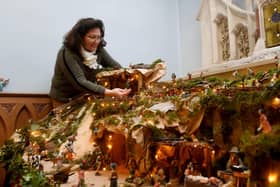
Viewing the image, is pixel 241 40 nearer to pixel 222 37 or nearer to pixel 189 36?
pixel 222 37

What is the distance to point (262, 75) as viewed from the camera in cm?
123

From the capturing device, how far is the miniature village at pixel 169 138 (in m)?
1.00

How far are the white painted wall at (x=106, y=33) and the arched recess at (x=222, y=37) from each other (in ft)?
1.01

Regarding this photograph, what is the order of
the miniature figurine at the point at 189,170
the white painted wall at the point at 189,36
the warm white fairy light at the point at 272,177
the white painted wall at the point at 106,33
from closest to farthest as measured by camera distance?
the warm white fairy light at the point at 272,177 → the miniature figurine at the point at 189,170 → the white painted wall at the point at 106,33 → the white painted wall at the point at 189,36

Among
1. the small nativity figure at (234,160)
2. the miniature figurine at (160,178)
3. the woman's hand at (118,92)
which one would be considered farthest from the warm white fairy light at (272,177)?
the woman's hand at (118,92)

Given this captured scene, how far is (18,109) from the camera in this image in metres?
2.53

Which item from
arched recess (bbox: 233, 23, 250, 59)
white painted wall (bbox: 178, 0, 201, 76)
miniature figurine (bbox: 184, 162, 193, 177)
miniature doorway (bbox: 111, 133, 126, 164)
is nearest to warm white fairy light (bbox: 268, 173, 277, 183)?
miniature figurine (bbox: 184, 162, 193, 177)

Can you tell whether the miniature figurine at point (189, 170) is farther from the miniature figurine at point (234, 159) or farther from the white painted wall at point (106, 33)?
the white painted wall at point (106, 33)

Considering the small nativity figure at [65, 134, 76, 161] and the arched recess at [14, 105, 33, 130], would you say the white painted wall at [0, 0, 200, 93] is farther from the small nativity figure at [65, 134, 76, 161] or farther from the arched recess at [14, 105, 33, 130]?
the small nativity figure at [65, 134, 76, 161]

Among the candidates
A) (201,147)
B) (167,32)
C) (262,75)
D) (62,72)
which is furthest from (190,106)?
Result: (167,32)

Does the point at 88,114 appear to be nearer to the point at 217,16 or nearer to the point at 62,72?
the point at 62,72

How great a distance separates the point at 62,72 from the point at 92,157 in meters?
0.86

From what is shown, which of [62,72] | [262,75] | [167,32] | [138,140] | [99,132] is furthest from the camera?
[167,32]

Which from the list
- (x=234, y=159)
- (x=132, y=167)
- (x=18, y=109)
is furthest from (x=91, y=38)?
(x=234, y=159)
